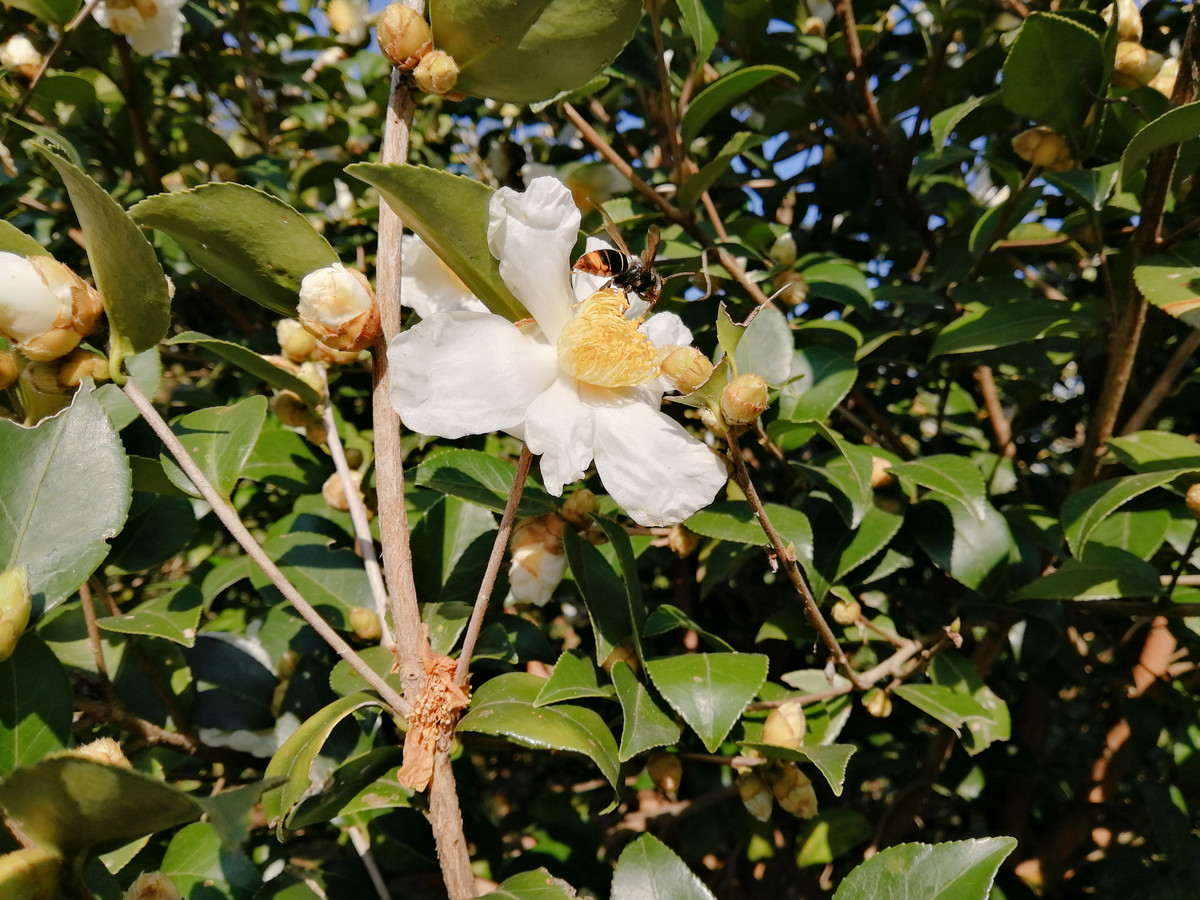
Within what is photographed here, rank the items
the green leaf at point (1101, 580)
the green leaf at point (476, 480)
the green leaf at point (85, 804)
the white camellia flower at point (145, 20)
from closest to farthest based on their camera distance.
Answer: the green leaf at point (85, 804) → the green leaf at point (476, 480) → the green leaf at point (1101, 580) → the white camellia flower at point (145, 20)

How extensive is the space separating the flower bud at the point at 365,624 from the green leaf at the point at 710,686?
309 mm

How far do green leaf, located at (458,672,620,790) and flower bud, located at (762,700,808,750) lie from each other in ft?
0.71

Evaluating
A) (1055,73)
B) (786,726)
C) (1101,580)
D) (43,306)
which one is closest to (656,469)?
(786,726)

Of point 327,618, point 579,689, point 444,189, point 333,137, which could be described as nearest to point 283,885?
point 327,618

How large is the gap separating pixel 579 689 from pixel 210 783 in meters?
0.66

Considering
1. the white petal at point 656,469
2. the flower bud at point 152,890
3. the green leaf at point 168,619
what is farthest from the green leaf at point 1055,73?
the flower bud at point 152,890

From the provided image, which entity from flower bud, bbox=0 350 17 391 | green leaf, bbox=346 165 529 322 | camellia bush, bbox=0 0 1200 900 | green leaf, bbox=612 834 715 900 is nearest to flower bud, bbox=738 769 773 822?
camellia bush, bbox=0 0 1200 900

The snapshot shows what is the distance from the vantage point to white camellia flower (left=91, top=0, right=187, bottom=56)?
46.7 inches

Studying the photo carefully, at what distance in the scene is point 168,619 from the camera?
2.69ft

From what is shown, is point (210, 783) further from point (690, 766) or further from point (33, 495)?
point (690, 766)

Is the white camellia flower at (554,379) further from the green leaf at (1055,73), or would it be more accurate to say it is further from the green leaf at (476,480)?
the green leaf at (1055,73)

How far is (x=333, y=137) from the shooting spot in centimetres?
172

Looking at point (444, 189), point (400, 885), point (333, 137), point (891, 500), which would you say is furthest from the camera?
point (333, 137)

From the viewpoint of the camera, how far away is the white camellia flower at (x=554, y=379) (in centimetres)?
60
